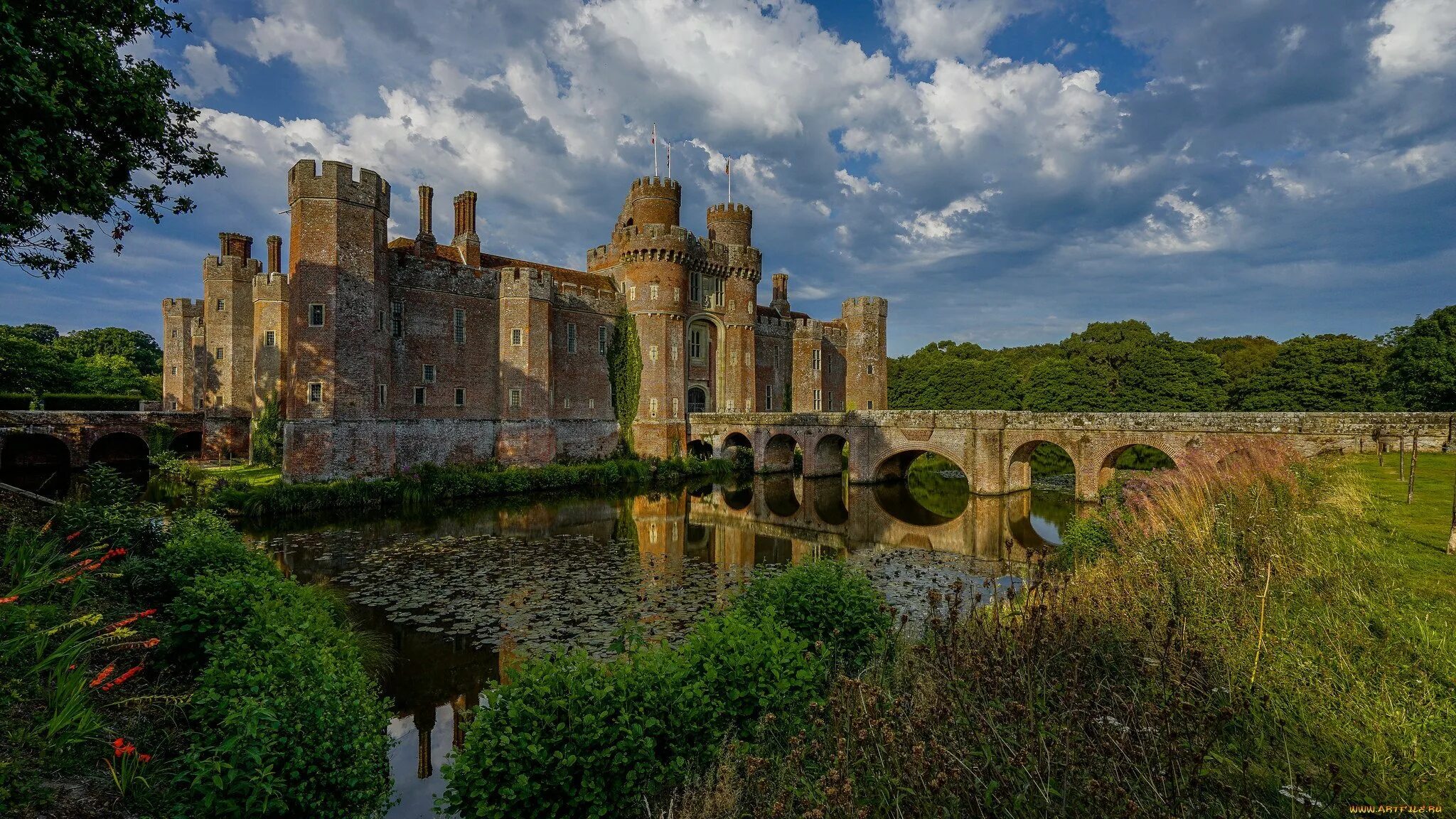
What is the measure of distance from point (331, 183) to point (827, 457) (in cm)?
2520

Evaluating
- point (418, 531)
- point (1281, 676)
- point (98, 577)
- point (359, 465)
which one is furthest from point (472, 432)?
point (1281, 676)

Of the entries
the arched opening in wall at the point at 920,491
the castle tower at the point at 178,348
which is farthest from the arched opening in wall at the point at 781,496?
the castle tower at the point at 178,348

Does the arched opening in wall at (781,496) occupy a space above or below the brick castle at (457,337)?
below

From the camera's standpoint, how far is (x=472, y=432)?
29609 millimetres

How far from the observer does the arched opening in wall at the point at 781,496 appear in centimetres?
2411

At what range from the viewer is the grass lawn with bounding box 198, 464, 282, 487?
862 inches

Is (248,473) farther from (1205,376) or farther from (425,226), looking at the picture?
(1205,376)

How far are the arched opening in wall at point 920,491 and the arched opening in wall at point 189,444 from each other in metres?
35.2

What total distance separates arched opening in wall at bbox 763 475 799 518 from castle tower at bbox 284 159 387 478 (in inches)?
644

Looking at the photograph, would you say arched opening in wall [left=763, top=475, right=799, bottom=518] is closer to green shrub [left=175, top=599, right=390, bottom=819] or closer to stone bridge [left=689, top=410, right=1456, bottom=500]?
stone bridge [left=689, top=410, right=1456, bottom=500]

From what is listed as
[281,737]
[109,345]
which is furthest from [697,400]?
[109,345]

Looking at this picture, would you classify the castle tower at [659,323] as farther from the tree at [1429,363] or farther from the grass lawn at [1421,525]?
the tree at [1429,363]

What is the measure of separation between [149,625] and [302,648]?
8.13 feet

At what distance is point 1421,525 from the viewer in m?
7.32
